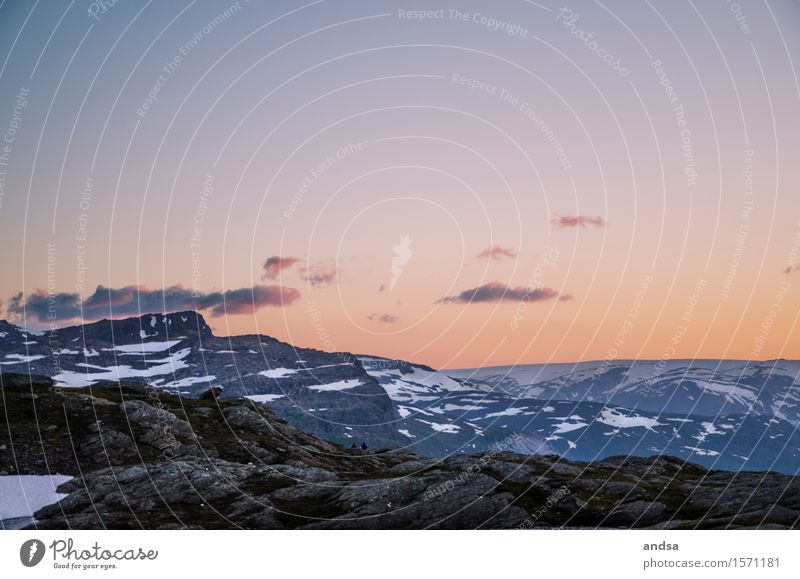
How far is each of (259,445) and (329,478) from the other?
Result: 32095mm

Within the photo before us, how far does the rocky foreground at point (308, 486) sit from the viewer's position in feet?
432

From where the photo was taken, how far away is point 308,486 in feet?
512

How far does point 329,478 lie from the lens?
542 feet

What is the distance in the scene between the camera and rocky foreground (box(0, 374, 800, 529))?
132 m
